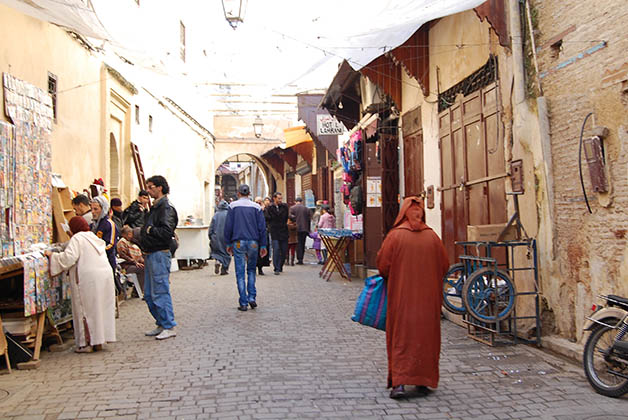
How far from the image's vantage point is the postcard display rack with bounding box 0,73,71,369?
5.30 m

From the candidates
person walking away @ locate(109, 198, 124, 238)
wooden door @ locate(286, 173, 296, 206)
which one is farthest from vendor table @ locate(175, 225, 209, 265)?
wooden door @ locate(286, 173, 296, 206)

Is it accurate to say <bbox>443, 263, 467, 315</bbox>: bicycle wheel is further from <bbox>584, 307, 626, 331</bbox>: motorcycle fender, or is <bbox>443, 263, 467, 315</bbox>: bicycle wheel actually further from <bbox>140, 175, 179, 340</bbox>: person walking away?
<bbox>140, 175, 179, 340</bbox>: person walking away

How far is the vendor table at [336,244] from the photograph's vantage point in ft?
39.1

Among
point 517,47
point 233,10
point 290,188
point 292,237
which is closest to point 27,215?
point 233,10

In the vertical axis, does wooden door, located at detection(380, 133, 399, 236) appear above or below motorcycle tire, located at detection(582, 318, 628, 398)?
above

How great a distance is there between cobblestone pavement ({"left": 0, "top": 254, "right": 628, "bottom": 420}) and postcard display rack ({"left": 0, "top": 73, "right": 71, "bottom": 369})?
1.71 feet

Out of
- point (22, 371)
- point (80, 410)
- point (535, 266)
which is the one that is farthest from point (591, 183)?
point (22, 371)

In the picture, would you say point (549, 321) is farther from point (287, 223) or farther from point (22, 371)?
point (287, 223)

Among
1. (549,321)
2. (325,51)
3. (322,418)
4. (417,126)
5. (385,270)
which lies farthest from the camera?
(417,126)

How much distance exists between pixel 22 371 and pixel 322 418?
2914mm

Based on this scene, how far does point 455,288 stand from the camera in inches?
263

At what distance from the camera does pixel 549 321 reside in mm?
5785

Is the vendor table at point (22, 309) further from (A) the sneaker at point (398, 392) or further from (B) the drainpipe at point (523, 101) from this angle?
(B) the drainpipe at point (523, 101)

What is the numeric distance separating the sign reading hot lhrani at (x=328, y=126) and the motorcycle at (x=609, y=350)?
13.4 m
